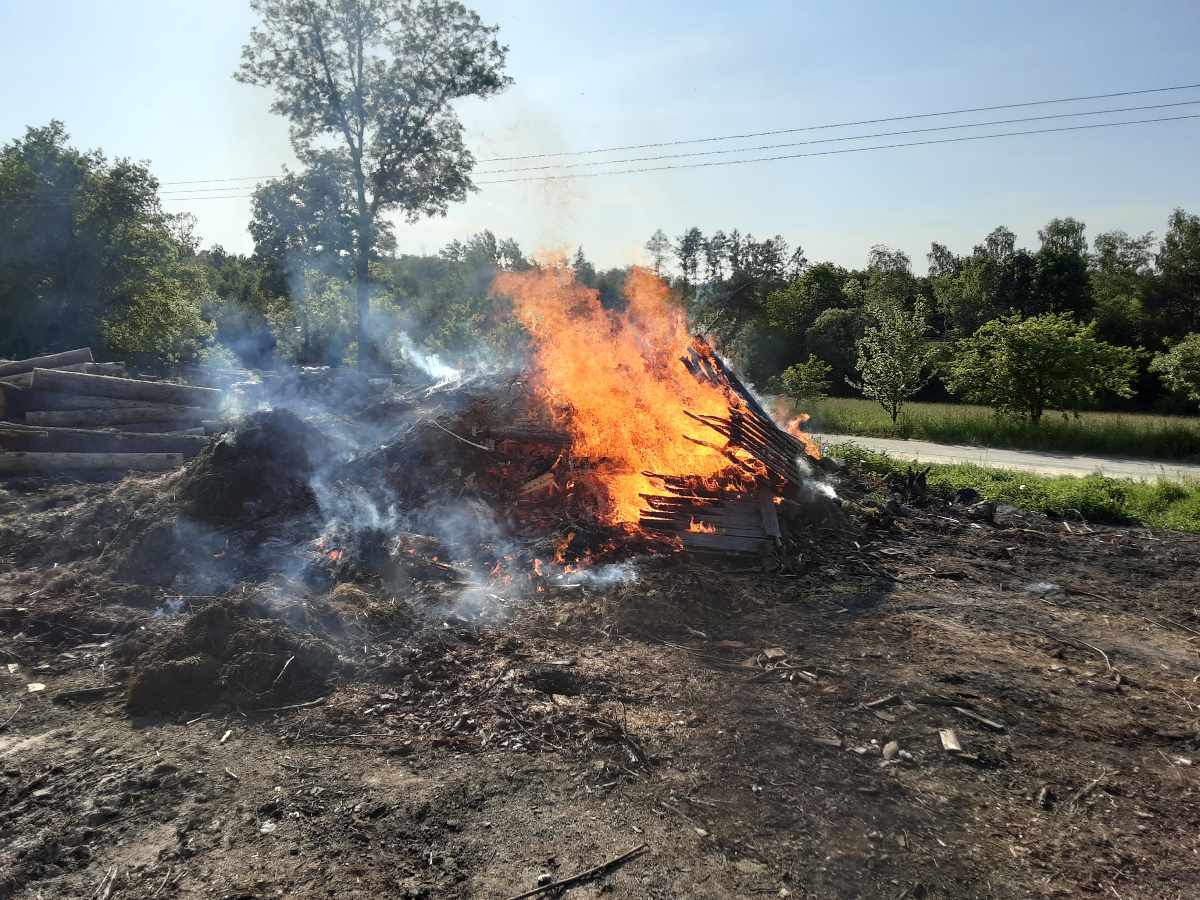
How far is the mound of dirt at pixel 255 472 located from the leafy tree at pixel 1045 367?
19.4 metres

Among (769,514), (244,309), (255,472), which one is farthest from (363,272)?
(769,514)

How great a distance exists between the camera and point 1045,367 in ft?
64.8

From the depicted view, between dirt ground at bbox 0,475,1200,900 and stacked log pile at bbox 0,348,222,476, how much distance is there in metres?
5.69

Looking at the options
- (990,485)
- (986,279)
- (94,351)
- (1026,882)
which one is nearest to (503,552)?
(1026,882)

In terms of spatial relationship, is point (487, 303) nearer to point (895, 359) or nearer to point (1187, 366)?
point (895, 359)

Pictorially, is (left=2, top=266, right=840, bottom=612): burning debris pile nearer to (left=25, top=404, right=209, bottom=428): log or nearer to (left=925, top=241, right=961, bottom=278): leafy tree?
(left=25, top=404, right=209, bottom=428): log

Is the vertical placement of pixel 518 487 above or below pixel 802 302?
below

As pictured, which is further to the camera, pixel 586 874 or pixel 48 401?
pixel 48 401

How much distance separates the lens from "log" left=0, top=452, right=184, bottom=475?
36.8ft

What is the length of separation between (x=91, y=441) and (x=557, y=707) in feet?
37.2

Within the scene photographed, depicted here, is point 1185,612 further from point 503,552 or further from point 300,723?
point 300,723

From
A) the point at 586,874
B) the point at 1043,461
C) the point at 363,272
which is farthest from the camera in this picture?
the point at 363,272

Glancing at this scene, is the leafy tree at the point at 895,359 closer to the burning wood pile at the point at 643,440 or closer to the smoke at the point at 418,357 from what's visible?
the burning wood pile at the point at 643,440

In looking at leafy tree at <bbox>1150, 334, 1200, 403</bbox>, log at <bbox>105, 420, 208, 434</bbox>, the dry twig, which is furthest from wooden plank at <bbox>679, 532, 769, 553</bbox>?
leafy tree at <bbox>1150, 334, 1200, 403</bbox>
